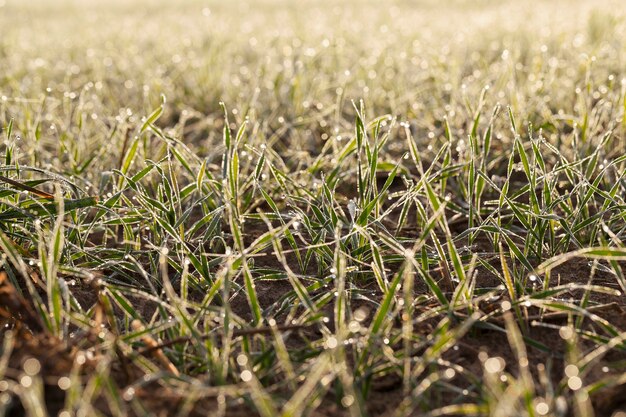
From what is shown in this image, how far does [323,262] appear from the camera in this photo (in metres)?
1.37

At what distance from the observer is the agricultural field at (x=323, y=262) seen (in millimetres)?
949

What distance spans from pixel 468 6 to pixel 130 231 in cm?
517

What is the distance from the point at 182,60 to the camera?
3219 mm

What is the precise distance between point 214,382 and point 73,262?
0.57 meters

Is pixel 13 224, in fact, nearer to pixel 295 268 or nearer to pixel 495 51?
pixel 295 268

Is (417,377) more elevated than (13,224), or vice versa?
(13,224)

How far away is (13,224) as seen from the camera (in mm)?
1421

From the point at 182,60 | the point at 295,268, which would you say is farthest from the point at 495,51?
the point at 295,268

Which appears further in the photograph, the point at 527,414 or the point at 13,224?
the point at 13,224

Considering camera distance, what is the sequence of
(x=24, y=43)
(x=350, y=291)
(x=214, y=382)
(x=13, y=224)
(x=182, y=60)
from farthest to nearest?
(x=24, y=43)
(x=182, y=60)
(x=13, y=224)
(x=350, y=291)
(x=214, y=382)

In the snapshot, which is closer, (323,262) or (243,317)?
(243,317)

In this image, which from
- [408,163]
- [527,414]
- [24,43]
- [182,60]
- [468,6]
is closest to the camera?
[527,414]

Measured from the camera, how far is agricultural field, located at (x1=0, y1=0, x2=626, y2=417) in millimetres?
949

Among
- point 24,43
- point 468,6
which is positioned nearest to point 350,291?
point 24,43
